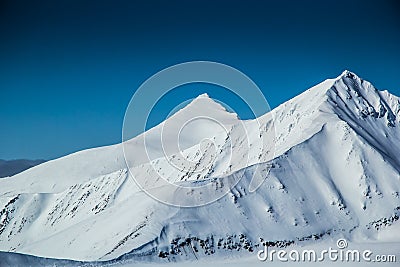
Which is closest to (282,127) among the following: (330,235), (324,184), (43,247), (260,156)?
(260,156)

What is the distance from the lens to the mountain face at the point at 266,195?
3234cm

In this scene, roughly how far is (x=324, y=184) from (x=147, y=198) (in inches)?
522

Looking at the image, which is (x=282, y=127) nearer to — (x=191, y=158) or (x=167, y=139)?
(x=191, y=158)

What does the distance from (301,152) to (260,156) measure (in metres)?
8.34

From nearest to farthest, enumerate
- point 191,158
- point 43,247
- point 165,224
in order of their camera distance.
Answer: point 165,224 < point 43,247 < point 191,158

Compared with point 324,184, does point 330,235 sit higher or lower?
lower

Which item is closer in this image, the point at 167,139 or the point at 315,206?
the point at 315,206

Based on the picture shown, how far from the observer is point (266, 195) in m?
37.0

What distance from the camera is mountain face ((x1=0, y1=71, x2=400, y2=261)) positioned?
106ft

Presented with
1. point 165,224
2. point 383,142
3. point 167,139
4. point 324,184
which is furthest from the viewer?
point 167,139

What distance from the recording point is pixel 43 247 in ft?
144

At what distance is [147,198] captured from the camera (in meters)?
37.5

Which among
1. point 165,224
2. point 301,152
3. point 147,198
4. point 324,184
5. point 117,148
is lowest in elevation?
point 165,224

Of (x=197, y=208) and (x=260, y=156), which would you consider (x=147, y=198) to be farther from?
(x=260, y=156)
